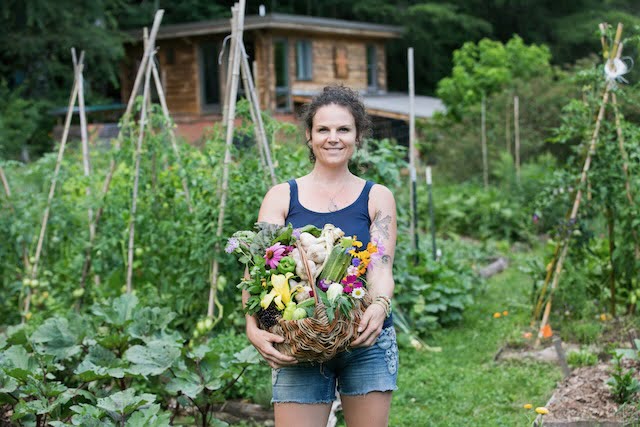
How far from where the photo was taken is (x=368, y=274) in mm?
3033

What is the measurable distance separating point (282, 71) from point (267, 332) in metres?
19.6

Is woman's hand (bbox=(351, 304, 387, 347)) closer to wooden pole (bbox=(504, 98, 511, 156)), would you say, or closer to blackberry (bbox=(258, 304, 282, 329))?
blackberry (bbox=(258, 304, 282, 329))


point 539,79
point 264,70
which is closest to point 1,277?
point 539,79

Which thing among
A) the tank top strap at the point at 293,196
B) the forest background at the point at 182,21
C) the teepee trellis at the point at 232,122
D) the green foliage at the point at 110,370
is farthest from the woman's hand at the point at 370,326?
the forest background at the point at 182,21

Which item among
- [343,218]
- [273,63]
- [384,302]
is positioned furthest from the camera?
[273,63]

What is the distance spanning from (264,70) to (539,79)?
7567mm

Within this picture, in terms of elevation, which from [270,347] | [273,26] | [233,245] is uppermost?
[273,26]

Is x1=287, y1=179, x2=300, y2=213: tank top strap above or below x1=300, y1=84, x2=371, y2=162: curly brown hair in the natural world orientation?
below

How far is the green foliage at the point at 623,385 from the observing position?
445 cm

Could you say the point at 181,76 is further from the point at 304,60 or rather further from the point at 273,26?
the point at 273,26

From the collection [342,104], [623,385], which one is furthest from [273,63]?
[342,104]

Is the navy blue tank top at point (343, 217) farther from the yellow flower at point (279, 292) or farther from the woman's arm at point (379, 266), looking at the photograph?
the yellow flower at point (279, 292)

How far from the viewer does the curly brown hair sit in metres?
3.17

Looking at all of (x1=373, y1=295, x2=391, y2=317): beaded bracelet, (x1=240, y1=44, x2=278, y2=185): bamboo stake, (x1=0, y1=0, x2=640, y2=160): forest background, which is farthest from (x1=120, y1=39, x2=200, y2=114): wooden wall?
(x1=373, y1=295, x2=391, y2=317): beaded bracelet
